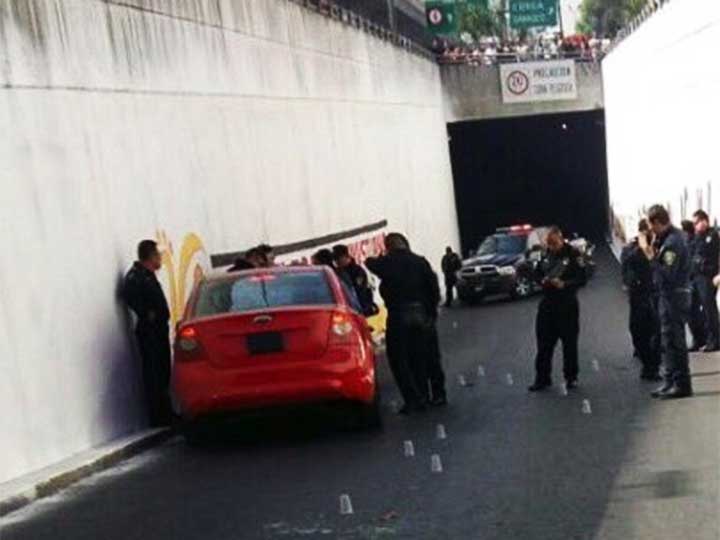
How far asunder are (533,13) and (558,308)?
202 ft

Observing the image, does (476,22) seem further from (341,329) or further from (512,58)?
(341,329)

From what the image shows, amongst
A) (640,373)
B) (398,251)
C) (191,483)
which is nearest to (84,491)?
(191,483)

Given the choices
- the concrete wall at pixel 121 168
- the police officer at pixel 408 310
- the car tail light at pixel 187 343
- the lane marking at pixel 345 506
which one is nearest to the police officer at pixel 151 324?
the concrete wall at pixel 121 168

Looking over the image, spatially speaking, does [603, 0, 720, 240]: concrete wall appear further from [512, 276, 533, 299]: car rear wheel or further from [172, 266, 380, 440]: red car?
[172, 266, 380, 440]: red car

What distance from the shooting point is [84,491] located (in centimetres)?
1153

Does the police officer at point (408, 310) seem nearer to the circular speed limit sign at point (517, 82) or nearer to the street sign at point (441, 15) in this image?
the circular speed limit sign at point (517, 82)

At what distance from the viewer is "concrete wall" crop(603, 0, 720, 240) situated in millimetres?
25203

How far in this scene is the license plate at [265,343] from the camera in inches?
524

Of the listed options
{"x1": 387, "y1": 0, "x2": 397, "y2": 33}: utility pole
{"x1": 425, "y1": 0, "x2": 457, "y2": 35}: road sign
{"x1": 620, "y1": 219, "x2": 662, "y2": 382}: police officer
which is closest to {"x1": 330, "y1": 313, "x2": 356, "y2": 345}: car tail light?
{"x1": 620, "y1": 219, "x2": 662, "y2": 382}: police officer

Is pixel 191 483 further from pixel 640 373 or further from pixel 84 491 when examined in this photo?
pixel 640 373

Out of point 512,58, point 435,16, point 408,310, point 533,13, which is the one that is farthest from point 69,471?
point 533,13

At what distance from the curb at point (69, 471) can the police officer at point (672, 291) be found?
4666mm

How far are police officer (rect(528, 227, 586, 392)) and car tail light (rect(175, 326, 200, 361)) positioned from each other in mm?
4576

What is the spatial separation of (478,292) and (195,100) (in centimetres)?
1974
